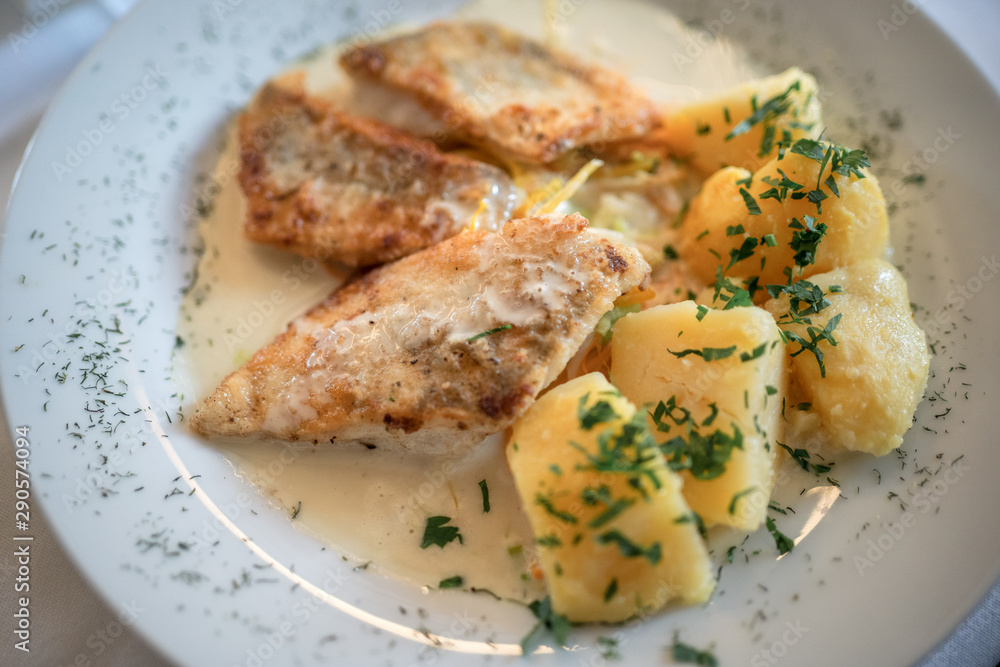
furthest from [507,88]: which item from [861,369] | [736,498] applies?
[736,498]

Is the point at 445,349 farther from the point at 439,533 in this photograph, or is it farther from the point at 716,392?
the point at 716,392

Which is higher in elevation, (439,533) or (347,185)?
(347,185)

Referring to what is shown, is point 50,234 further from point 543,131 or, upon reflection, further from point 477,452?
point 543,131

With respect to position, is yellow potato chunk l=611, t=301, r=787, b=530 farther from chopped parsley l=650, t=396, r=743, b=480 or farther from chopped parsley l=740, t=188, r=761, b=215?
chopped parsley l=740, t=188, r=761, b=215

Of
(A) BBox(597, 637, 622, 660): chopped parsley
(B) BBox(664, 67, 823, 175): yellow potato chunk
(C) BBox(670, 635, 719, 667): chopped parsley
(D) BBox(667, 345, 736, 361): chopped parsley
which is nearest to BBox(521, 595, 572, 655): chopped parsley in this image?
(A) BBox(597, 637, 622, 660): chopped parsley

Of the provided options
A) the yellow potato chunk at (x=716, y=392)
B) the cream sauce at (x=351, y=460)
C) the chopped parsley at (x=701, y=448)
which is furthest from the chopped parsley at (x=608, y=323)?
the chopped parsley at (x=701, y=448)
